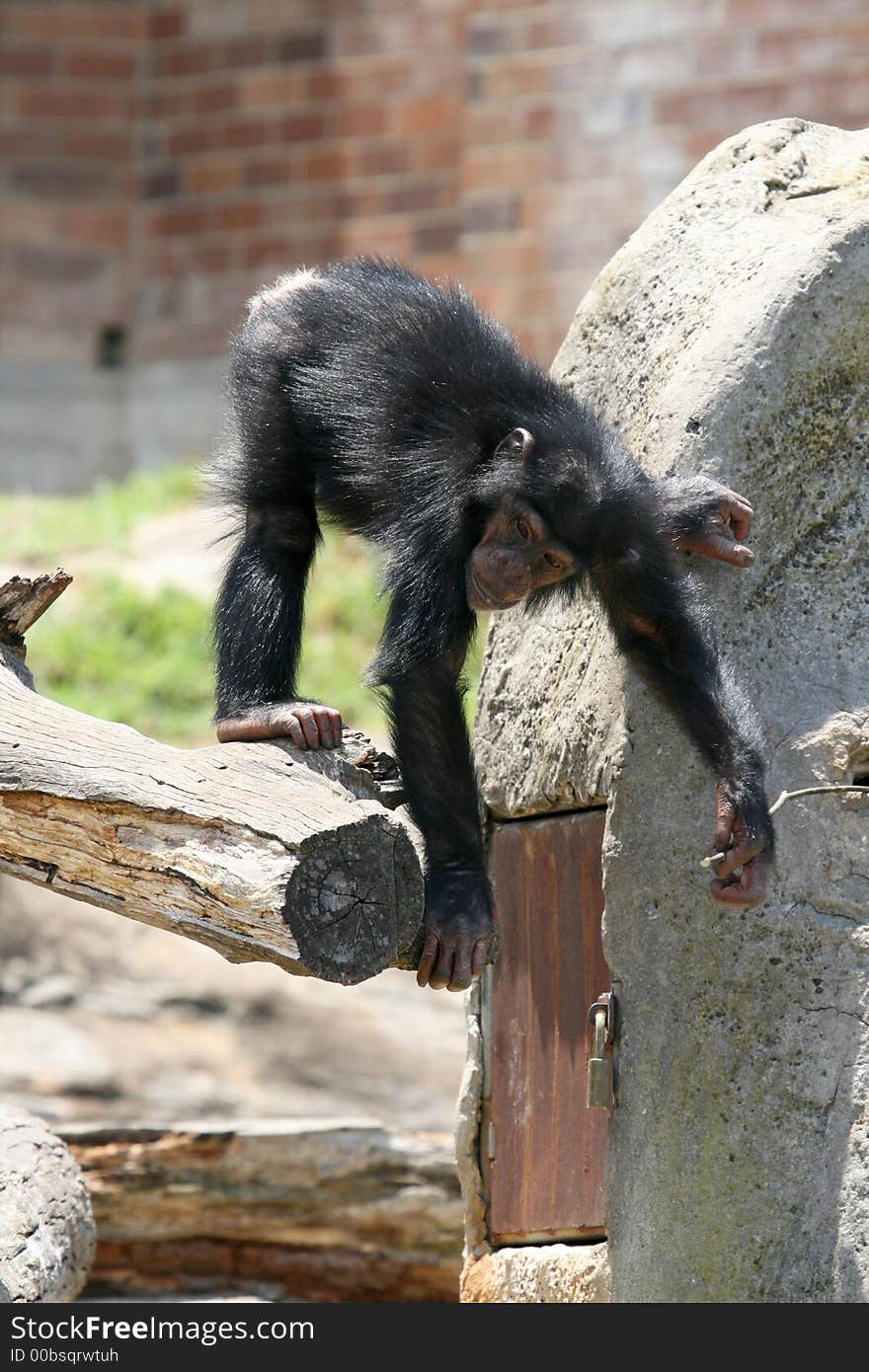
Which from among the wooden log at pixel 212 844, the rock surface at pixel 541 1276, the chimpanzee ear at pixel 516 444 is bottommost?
the rock surface at pixel 541 1276

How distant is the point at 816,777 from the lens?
14.3 feet

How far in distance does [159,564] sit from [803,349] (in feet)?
25.9

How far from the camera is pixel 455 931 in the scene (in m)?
4.00

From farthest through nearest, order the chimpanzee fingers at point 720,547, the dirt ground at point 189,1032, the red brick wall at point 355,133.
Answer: the red brick wall at point 355,133, the dirt ground at point 189,1032, the chimpanzee fingers at point 720,547

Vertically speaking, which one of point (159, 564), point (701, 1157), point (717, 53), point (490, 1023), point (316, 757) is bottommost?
point (701, 1157)

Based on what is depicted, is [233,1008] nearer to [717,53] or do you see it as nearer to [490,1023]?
[490,1023]

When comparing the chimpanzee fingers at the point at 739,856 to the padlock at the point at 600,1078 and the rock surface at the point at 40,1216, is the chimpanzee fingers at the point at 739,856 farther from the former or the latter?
the rock surface at the point at 40,1216

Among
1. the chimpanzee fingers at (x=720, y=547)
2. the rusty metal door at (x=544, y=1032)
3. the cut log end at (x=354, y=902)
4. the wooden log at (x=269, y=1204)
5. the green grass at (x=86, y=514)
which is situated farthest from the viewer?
the green grass at (x=86, y=514)

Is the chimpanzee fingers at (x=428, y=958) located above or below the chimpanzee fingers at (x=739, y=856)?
below

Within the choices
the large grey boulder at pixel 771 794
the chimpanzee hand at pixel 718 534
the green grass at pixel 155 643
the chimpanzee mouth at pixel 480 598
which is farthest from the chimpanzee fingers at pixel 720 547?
the green grass at pixel 155 643

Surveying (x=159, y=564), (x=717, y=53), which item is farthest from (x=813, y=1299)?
(x=717, y=53)

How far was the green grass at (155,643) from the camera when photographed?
10.5 metres

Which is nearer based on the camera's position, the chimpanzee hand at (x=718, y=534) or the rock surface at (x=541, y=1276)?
the chimpanzee hand at (x=718, y=534)

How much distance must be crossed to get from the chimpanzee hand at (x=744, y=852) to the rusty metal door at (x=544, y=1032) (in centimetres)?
50
